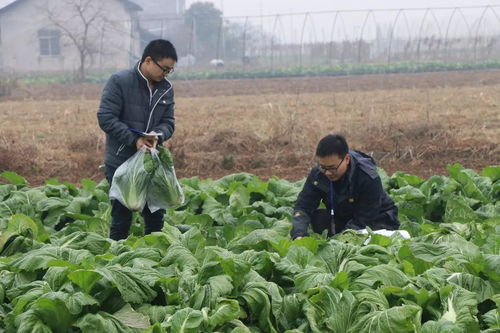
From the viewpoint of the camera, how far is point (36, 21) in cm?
4206

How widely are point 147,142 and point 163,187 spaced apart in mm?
397

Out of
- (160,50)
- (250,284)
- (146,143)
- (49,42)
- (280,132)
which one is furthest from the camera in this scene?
(49,42)

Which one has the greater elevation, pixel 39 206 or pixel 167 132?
pixel 167 132

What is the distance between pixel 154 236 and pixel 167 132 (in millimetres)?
1636

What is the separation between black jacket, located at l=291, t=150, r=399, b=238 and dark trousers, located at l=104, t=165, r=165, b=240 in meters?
1.25

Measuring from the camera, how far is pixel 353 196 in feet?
22.0

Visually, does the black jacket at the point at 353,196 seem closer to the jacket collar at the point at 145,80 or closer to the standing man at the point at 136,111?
the standing man at the point at 136,111

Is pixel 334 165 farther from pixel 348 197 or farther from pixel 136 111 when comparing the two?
pixel 136 111

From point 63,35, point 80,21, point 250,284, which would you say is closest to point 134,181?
point 250,284

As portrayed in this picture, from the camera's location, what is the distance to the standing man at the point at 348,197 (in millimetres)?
6586

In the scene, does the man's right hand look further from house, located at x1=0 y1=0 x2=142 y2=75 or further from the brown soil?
house, located at x1=0 y1=0 x2=142 y2=75

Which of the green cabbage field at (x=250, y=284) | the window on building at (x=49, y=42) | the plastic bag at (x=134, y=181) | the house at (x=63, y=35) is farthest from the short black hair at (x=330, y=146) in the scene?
the window on building at (x=49, y=42)

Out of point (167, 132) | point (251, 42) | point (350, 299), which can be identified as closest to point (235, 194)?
point (167, 132)

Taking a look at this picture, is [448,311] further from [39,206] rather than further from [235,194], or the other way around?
[39,206]
